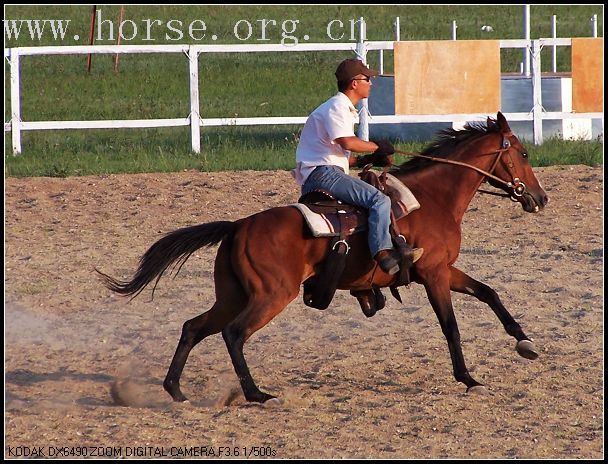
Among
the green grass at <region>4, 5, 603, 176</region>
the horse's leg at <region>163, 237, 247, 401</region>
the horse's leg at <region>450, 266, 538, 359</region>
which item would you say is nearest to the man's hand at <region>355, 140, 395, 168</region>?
the horse's leg at <region>450, 266, 538, 359</region>

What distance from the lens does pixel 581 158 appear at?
15148 mm

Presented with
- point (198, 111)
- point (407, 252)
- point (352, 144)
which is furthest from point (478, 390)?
point (198, 111)

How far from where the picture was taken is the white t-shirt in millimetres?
6965

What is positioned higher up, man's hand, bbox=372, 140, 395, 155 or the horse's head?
man's hand, bbox=372, 140, 395, 155

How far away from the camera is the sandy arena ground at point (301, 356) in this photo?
6.15m

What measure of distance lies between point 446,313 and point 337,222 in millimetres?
861

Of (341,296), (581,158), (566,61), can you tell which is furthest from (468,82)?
(566,61)

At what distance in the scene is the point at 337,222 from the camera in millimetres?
7059

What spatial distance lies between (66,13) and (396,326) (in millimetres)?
26588

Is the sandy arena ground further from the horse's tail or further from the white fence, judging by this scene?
the white fence

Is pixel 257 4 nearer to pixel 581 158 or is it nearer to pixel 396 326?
pixel 581 158

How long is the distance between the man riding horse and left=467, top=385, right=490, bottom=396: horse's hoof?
2.69 feet

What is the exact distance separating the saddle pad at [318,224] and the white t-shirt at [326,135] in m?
0.28

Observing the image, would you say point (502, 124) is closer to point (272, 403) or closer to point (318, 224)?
point (318, 224)
